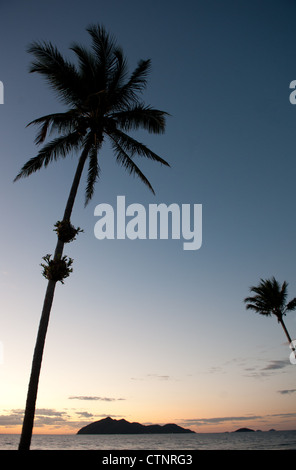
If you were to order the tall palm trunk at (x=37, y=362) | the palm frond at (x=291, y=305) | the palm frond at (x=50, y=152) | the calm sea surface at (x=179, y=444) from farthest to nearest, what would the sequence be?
the calm sea surface at (x=179, y=444) < the palm frond at (x=291, y=305) < the palm frond at (x=50, y=152) < the tall palm trunk at (x=37, y=362)

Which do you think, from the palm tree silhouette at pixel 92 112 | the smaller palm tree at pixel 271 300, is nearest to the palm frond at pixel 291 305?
the smaller palm tree at pixel 271 300

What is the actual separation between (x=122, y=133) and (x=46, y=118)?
362 centimetres

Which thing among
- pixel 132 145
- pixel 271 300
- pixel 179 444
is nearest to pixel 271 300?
pixel 271 300

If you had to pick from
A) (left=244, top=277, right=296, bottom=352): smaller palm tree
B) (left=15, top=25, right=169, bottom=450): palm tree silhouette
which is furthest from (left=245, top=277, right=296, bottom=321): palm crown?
(left=15, top=25, right=169, bottom=450): palm tree silhouette

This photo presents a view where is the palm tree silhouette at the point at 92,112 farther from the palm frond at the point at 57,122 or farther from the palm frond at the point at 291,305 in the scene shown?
the palm frond at the point at 291,305

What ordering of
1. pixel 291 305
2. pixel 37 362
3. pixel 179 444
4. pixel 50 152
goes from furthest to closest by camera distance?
pixel 179 444 → pixel 291 305 → pixel 50 152 → pixel 37 362

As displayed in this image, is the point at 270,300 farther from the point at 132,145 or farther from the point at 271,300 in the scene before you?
the point at 132,145

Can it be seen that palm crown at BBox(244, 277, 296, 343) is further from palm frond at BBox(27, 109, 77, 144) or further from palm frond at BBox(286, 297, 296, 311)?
palm frond at BBox(27, 109, 77, 144)

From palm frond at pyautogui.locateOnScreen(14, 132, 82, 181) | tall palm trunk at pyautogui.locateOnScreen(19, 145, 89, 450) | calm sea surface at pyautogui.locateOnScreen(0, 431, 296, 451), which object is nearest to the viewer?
tall palm trunk at pyautogui.locateOnScreen(19, 145, 89, 450)
